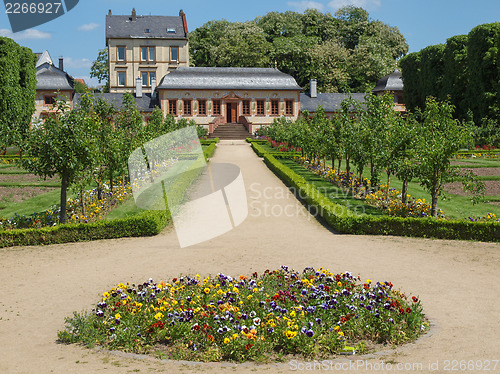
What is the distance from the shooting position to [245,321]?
22.9 feet

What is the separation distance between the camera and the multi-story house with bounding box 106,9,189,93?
210 feet

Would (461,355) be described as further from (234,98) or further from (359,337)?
(234,98)

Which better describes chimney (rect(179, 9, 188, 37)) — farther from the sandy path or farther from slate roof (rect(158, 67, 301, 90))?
the sandy path

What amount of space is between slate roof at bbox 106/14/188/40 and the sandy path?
5435 centimetres

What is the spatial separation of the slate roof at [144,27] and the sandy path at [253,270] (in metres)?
54.3

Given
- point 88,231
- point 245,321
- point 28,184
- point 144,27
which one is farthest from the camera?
point 144,27

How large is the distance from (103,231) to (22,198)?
697 centimetres

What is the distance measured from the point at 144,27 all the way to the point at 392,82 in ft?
103

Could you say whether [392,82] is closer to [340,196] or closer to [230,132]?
[230,132]

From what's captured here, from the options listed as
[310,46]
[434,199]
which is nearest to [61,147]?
[434,199]

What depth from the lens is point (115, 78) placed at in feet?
211

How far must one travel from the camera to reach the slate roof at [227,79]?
5288 cm

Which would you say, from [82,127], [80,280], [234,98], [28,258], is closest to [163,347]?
[80,280]

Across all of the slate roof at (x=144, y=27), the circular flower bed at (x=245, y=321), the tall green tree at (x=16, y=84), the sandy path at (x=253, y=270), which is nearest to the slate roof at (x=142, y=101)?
the slate roof at (x=144, y=27)
